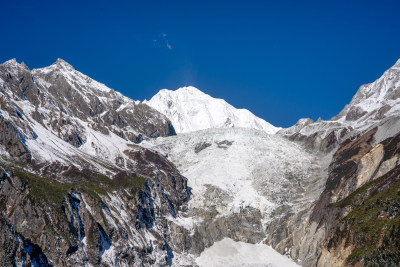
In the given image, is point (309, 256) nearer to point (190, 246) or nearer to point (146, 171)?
point (190, 246)

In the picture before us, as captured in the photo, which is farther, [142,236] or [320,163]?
[320,163]

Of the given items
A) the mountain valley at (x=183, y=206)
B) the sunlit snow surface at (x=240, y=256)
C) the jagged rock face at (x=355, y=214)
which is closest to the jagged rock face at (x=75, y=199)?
the mountain valley at (x=183, y=206)

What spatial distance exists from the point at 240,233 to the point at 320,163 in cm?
5879

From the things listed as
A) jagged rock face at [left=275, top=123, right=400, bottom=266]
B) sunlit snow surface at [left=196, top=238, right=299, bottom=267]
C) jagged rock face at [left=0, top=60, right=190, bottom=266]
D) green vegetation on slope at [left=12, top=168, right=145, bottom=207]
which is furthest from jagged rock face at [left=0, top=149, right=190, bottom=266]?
jagged rock face at [left=275, top=123, right=400, bottom=266]

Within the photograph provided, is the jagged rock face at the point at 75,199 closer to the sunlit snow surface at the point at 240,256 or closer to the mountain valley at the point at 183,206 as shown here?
the mountain valley at the point at 183,206

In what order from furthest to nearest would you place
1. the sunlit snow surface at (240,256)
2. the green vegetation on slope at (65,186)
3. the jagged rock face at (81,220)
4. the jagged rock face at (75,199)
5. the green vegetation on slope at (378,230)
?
1. the sunlit snow surface at (240,256)
2. the green vegetation on slope at (65,186)
3. the jagged rock face at (75,199)
4. the jagged rock face at (81,220)
5. the green vegetation on slope at (378,230)

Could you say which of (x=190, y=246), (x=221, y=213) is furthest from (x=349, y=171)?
(x=190, y=246)

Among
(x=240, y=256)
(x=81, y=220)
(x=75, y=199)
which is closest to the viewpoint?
(x=81, y=220)

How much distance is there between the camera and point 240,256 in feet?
484

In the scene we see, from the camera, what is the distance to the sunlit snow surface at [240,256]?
464 feet

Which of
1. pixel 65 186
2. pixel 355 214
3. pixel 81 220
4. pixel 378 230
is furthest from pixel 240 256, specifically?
pixel 378 230

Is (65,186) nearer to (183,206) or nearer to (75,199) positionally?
(75,199)

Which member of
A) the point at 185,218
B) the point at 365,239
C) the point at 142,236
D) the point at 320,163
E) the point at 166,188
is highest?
the point at 320,163

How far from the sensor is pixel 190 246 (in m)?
151
